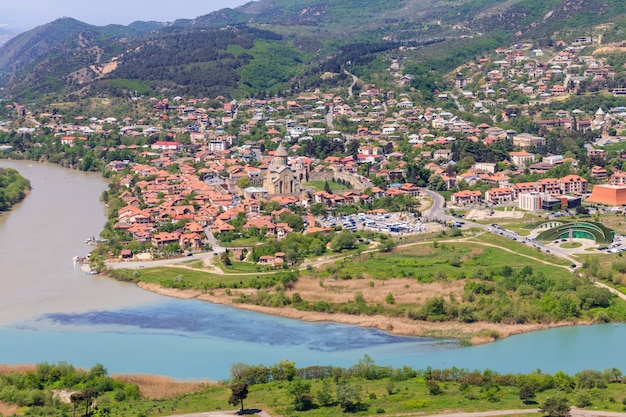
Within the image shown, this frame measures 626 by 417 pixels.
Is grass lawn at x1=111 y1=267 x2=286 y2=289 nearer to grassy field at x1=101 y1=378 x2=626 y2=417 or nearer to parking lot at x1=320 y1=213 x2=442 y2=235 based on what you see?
parking lot at x1=320 y1=213 x2=442 y2=235

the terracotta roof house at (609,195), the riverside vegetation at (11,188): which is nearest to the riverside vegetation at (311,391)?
the terracotta roof house at (609,195)

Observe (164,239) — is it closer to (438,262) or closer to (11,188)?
(438,262)

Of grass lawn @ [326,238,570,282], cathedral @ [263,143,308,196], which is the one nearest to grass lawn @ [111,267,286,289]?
grass lawn @ [326,238,570,282]

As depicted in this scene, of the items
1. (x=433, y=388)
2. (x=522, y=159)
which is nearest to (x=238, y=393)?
(x=433, y=388)

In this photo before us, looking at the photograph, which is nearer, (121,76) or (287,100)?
(287,100)

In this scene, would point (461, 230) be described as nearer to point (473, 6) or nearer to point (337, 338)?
point (337, 338)

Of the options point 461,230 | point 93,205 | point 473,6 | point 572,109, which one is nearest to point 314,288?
point 461,230
